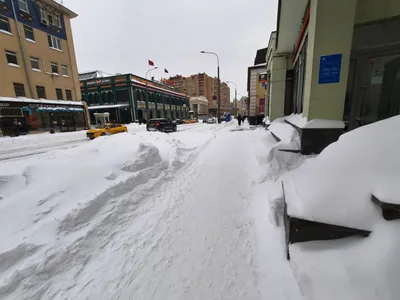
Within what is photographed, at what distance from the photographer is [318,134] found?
4.18 metres

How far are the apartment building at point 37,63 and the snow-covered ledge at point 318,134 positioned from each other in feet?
82.8

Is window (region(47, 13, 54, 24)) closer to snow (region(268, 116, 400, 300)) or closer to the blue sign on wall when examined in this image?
the blue sign on wall

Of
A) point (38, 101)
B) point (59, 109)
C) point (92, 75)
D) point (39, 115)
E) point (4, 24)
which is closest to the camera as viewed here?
point (4, 24)

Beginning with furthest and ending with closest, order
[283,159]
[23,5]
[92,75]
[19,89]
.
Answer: [92,75], [23,5], [19,89], [283,159]

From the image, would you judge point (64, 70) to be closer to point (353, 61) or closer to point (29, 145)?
point (29, 145)

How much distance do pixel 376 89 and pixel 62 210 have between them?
7754 mm

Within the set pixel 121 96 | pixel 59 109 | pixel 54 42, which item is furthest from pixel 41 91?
pixel 121 96

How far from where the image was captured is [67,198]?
3.29 meters

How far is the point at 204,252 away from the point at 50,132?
84.5ft

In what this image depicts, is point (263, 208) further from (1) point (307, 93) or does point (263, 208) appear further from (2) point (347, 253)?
(1) point (307, 93)

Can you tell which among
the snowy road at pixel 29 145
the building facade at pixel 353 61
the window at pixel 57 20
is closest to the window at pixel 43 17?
the window at pixel 57 20

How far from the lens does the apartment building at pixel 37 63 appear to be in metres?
18.3

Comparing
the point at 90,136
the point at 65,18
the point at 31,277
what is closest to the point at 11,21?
the point at 65,18

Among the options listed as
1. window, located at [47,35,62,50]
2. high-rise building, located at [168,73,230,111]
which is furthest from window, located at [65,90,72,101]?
high-rise building, located at [168,73,230,111]
